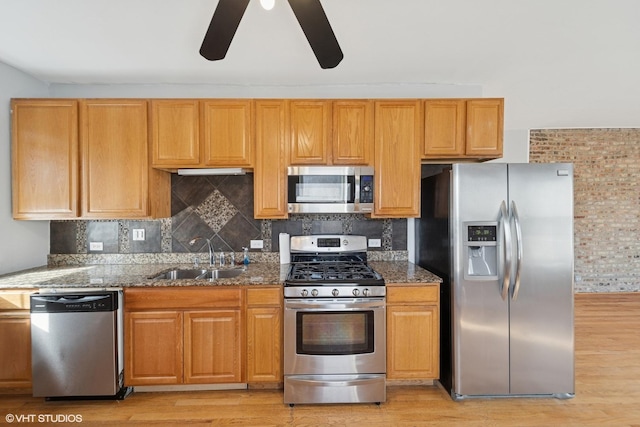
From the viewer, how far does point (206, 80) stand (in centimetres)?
320

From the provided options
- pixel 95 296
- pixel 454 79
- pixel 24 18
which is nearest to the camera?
pixel 24 18

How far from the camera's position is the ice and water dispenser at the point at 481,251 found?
2.55 m

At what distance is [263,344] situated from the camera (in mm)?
2623

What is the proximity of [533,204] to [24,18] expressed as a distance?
377 cm

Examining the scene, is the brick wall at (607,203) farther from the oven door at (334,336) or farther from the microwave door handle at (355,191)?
the oven door at (334,336)

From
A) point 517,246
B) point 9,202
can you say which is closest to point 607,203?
point 517,246

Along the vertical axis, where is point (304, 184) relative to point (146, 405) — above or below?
above

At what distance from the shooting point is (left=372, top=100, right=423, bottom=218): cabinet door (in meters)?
2.97

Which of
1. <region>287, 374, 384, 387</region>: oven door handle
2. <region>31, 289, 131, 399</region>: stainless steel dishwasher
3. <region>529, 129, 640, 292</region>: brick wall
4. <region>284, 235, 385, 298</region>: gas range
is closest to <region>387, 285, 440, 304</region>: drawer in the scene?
<region>284, 235, 385, 298</region>: gas range

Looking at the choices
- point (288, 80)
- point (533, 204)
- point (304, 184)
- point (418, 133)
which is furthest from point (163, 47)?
point (533, 204)

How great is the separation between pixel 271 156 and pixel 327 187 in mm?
569

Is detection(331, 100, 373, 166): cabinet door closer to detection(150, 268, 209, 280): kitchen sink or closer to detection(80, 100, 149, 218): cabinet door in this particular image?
detection(150, 268, 209, 280): kitchen sink

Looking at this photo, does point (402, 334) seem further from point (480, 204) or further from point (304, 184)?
point (304, 184)

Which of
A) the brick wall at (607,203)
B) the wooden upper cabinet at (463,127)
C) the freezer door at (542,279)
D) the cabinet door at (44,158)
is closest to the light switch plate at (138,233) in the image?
the cabinet door at (44,158)
